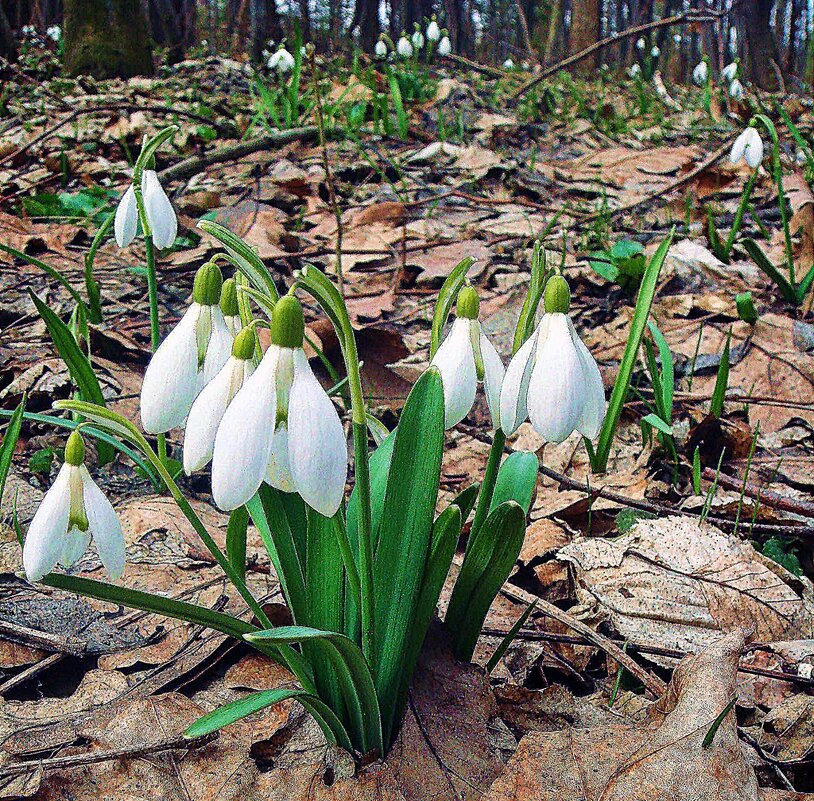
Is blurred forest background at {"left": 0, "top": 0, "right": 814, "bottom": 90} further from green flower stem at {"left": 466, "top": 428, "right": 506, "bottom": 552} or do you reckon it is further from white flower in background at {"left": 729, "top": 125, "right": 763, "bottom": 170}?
green flower stem at {"left": 466, "top": 428, "right": 506, "bottom": 552}

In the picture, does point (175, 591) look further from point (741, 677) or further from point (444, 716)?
point (741, 677)

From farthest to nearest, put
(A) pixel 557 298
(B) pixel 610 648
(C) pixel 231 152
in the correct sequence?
(C) pixel 231 152 → (B) pixel 610 648 → (A) pixel 557 298

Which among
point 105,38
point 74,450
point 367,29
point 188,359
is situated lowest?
point 74,450

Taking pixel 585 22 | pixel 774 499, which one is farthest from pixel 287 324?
pixel 585 22

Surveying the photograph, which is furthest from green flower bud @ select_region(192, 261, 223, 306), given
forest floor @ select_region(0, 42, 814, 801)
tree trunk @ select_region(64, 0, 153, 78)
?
tree trunk @ select_region(64, 0, 153, 78)

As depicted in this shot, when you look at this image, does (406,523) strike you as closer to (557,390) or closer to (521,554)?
(557,390)

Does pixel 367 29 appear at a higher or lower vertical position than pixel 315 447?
higher
